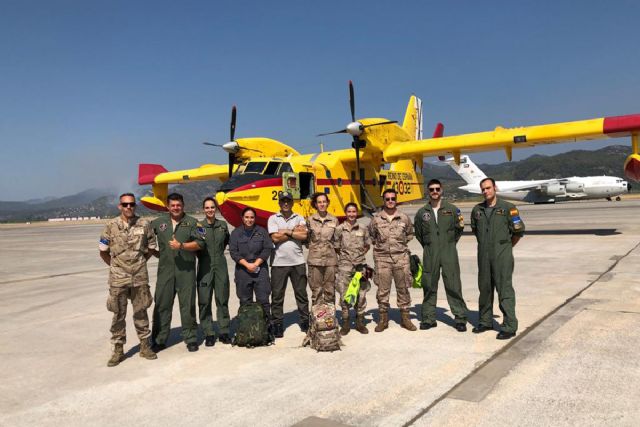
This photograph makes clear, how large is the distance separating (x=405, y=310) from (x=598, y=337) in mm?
2271

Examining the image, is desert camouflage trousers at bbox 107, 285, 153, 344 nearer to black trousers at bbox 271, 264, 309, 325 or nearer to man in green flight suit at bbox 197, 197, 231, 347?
man in green flight suit at bbox 197, 197, 231, 347

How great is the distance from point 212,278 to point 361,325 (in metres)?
2.07

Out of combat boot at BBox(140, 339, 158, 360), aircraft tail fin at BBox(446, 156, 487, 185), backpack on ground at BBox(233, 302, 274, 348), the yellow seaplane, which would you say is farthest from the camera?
aircraft tail fin at BBox(446, 156, 487, 185)

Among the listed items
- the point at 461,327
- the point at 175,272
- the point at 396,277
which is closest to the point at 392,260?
the point at 396,277

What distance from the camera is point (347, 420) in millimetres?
3537

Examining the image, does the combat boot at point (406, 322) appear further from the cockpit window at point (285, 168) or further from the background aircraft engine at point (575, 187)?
the background aircraft engine at point (575, 187)

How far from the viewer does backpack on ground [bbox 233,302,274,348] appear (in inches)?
221

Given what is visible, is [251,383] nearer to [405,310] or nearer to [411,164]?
[405,310]

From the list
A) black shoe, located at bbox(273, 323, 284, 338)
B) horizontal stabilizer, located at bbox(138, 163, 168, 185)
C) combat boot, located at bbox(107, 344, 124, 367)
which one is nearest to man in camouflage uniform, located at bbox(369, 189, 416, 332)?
black shoe, located at bbox(273, 323, 284, 338)

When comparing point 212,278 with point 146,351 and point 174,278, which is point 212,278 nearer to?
point 174,278

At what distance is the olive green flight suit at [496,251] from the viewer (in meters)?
5.72

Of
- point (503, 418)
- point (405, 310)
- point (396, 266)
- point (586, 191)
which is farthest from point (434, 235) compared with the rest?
point (586, 191)

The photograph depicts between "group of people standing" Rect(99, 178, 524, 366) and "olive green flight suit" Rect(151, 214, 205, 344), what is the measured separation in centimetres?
1

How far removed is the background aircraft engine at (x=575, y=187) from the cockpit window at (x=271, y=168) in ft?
143
